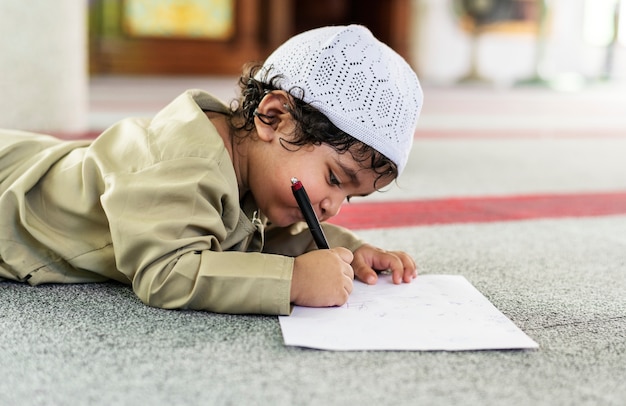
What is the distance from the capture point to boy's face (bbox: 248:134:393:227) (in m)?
0.90

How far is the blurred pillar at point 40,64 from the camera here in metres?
2.28

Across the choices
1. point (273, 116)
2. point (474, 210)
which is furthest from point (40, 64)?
point (273, 116)

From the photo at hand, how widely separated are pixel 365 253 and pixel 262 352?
0.31 meters

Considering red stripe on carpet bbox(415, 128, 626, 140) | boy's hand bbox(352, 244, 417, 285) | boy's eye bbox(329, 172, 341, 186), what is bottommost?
red stripe on carpet bbox(415, 128, 626, 140)

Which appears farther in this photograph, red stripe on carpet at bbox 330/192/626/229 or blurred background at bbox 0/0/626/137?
blurred background at bbox 0/0/626/137

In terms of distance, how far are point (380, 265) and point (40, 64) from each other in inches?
65.8

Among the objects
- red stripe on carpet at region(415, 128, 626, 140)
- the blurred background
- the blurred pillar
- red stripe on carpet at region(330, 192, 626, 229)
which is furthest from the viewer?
the blurred background

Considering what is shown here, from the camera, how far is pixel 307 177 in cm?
90

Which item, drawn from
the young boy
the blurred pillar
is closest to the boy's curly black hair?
the young boy

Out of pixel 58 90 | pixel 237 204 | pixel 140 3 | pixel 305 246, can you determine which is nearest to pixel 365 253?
pixel 305 246

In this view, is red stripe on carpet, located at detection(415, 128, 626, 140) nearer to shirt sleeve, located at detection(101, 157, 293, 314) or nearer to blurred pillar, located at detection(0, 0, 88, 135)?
blurred pillar, located at detection(0, 0, 88, 135)

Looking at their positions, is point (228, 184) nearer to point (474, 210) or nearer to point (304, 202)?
point (304, 202)

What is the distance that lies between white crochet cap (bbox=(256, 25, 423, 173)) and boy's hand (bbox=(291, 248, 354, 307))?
0.15 meters

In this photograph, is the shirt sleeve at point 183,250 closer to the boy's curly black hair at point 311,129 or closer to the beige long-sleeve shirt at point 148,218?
the beige long-sleeve shirt at point 148,218
